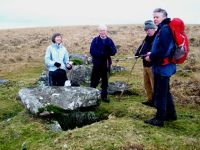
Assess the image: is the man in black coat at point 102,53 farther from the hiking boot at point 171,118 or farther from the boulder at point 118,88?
the hiking boot at point 171,118

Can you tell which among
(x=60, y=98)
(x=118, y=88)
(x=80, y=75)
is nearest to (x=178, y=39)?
(x=60, y=98)

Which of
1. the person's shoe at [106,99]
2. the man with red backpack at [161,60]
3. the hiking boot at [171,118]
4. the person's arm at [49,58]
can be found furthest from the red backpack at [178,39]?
the person's arm at [49,58]

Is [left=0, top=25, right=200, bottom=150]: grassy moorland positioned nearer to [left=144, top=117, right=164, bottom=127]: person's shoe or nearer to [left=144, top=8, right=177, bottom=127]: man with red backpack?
[left=144, top=117, right=164, bottom=127]: person's shoe

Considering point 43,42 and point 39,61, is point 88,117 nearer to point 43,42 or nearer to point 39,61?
point 39,61

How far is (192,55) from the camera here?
86.1ft

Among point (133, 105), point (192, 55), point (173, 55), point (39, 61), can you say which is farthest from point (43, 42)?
point (173, 55)

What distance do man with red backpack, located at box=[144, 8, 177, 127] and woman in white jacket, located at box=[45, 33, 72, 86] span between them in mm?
3546

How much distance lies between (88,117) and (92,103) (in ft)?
1.89

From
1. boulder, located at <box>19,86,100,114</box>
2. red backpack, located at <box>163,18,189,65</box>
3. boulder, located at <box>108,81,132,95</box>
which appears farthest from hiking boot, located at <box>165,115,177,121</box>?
boulder, located at <box>108,81,132,95</box>

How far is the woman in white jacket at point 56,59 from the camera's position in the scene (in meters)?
12.3

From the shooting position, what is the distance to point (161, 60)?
385 inches

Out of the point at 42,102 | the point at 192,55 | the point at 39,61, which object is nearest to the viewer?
the point at 42,102

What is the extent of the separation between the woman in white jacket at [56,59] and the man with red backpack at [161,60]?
140 inches

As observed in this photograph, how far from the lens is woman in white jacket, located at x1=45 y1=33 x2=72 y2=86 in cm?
1231
